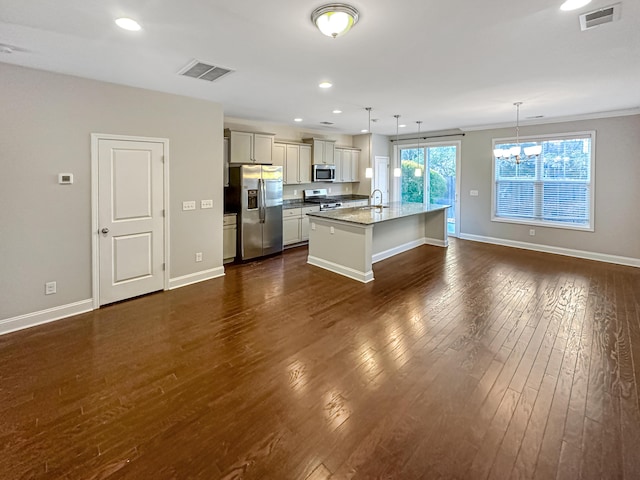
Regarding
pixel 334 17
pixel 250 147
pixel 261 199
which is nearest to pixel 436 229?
pixel 261 199

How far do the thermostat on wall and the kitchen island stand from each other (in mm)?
3338

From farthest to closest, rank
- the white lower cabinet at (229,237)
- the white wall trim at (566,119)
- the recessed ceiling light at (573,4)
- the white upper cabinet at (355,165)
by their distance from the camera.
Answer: the white upper cabinet at (355,165)
the white lower cabinet at (229,237)
the white wall trim at (566,119)
the recessed ceiling light at (573,4)

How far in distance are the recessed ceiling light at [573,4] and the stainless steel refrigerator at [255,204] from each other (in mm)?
4736

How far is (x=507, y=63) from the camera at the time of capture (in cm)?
332

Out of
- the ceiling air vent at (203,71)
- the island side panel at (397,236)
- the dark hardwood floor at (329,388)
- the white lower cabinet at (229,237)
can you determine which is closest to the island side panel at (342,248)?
the dark hardwood floor at (329,388)

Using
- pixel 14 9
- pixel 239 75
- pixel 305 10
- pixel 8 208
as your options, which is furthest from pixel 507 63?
pixel 8 208

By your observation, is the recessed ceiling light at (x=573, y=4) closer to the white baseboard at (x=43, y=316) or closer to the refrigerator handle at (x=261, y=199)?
the refrigerator handle at (x=261, y=199)

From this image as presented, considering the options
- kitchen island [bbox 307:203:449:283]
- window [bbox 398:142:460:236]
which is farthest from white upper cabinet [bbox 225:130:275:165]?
window [bbox 398:142:460:236]

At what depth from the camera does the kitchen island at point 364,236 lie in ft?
16.5

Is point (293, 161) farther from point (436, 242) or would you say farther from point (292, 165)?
point (436, 242)

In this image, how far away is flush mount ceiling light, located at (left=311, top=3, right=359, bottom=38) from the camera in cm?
222

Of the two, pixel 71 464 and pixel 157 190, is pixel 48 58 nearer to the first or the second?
pixel 157 190

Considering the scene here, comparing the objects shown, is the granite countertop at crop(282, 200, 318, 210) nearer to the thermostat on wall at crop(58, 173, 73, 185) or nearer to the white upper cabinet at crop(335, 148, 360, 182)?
the white upper cabinet at crop(335, 148, 360, 182)

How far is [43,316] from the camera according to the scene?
3.62 m
